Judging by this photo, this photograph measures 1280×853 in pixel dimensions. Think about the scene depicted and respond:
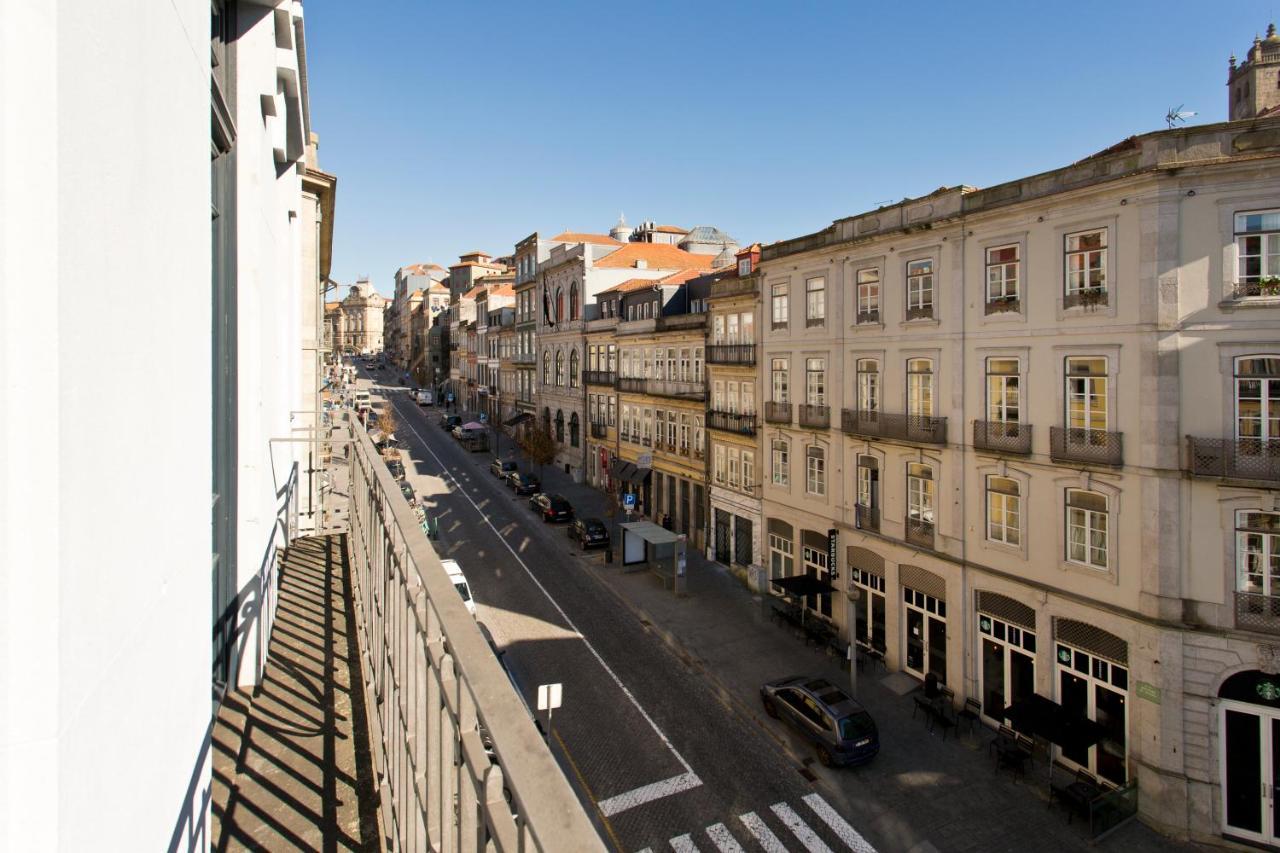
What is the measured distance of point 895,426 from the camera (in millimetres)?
21359

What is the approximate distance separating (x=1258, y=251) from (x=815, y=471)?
1342 centimetres

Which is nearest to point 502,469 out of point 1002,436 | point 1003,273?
point 1002,436

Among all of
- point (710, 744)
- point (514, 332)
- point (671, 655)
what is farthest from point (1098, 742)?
point (514, 332)

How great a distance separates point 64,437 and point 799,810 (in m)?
16.1

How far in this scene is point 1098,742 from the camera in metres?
16.0

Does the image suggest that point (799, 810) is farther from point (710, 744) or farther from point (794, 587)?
point (794, 587)

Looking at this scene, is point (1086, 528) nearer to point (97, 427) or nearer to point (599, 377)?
point (97, 427)

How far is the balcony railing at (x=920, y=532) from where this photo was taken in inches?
805

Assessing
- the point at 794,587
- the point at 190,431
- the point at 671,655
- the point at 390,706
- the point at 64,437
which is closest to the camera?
the point at 64,437

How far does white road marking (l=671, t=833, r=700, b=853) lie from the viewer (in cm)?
1385

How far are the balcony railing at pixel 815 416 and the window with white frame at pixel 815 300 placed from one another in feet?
9.45

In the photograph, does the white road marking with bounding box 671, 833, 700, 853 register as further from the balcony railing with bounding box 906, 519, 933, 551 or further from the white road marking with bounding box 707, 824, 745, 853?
the balcony railing with bounding box 906, 519, 933, 551

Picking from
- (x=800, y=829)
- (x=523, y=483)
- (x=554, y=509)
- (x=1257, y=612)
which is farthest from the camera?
(x=523, y=483)

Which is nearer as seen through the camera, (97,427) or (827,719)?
(97,427)
